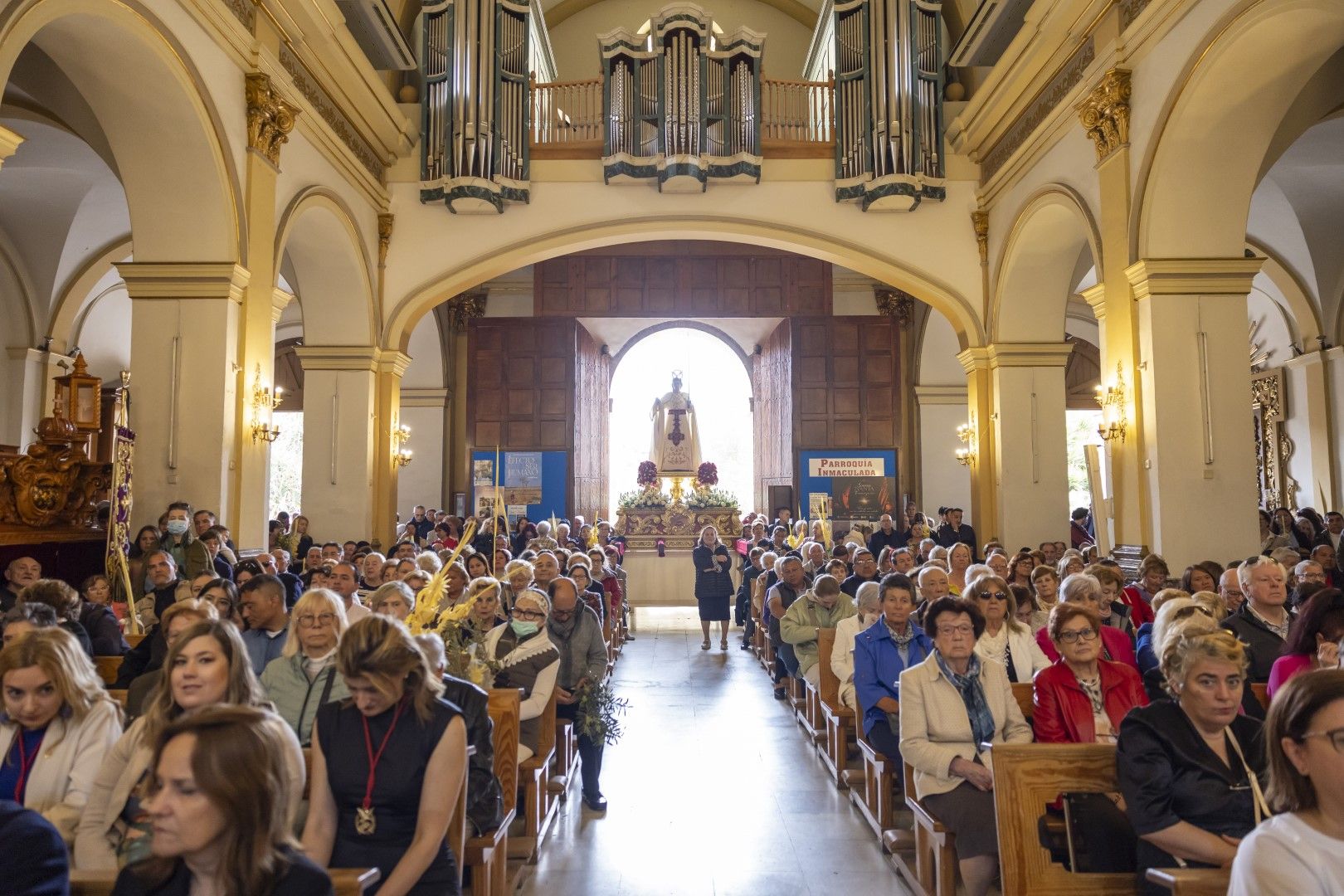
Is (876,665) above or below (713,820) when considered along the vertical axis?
above

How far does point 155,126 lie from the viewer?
24.0 ft

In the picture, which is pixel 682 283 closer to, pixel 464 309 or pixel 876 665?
pixel 464 309

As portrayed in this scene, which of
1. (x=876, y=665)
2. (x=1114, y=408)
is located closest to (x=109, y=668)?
(x=876, y=665)

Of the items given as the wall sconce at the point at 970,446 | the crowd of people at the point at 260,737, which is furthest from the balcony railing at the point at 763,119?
the crowd of people at the point at 260,737

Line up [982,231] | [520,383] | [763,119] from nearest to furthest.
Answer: [982,231] < [763,119] < [520,383]

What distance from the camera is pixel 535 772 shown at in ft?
14.6

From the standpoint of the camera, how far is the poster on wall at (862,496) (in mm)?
15648

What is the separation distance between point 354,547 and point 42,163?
17.1ft

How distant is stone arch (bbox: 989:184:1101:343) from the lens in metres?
10.1

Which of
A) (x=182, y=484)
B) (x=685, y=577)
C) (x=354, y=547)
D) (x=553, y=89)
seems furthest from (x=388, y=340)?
(x=685, y=577)

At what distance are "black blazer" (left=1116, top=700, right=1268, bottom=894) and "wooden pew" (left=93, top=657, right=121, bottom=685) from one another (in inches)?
171

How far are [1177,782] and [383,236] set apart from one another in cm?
1066

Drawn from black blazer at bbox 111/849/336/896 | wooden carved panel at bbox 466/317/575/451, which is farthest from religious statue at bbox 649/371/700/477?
black blazer at bbox 111/849/336/896

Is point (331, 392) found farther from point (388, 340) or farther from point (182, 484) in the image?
point (182, 484)
